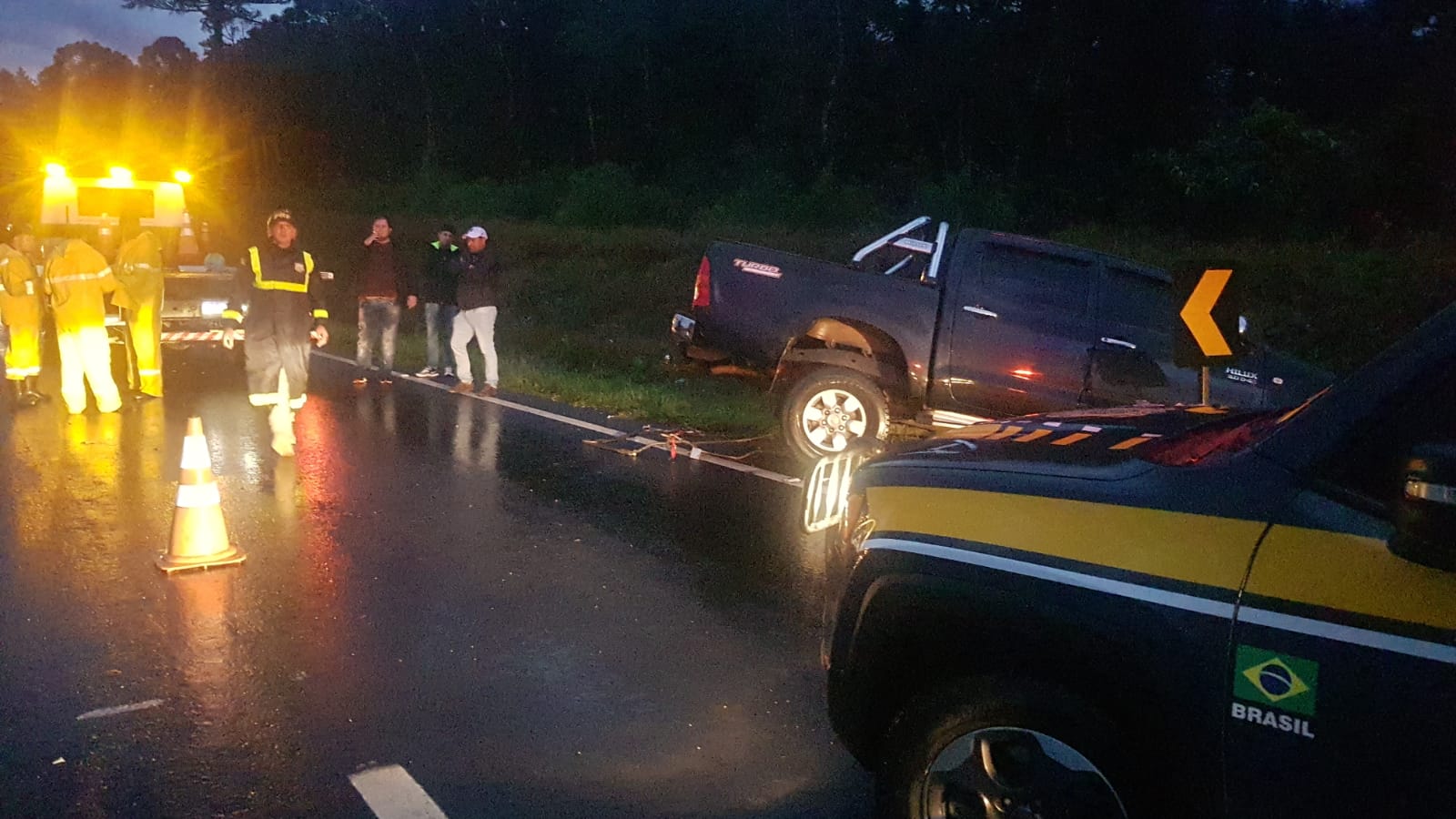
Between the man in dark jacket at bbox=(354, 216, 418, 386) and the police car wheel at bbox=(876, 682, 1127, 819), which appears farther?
the man in dark jacket at bbox=(354, 216, 418, 386)

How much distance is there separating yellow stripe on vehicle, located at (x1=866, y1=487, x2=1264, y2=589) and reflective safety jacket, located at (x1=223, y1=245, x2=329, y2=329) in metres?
6.82

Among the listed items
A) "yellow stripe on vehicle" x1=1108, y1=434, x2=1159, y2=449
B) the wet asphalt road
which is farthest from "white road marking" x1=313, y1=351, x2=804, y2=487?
"yellow stripe on vehicle" x1=1108, y1=434, x2=1159, y2=449

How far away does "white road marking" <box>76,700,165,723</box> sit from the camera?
4.80 meters

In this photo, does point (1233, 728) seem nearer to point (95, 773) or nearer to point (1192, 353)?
point (95, 773)

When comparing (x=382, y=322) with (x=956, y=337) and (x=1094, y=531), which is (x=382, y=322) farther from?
(x=1094, y=531)

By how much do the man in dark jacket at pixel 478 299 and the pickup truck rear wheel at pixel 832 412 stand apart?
441 centimetres

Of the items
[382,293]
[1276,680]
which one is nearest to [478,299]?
[382,293]

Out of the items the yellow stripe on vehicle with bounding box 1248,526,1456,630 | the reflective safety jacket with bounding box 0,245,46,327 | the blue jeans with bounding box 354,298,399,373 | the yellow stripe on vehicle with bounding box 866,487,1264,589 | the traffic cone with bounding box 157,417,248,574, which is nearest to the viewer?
the yellow stripe on vehicle with bounding box 1248,526,1456,630

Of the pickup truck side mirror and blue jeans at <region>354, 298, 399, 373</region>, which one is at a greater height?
the pickup truck side mirror

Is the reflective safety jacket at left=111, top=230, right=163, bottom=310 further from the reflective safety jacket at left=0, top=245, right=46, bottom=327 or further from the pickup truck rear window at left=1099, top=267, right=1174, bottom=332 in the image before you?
the pickup truck rear window at left=1099, top=267, right=1174, bottom=332

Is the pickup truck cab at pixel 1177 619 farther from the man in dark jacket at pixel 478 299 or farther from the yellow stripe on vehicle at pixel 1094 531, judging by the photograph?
the man in dark jacket at pixel 478 299

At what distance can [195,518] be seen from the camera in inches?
260

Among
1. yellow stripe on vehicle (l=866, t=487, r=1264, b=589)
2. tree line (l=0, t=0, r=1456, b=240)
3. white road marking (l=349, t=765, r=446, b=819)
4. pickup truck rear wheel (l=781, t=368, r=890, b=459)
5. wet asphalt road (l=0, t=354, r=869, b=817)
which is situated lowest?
white road marking (l=349, t=765, r=446, b=819)

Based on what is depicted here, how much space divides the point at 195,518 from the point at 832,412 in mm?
4822
